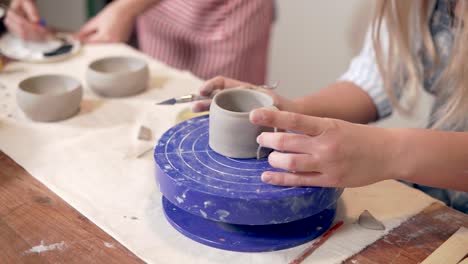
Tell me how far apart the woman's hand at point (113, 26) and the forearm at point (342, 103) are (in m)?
0.59

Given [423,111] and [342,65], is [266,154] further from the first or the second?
[342,65]

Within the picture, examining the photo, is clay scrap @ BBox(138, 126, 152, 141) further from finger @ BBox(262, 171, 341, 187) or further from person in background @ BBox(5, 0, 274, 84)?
person in background @ BBox(5, 0, 274, 84)

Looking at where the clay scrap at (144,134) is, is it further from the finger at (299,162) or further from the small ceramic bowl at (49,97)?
the finger at (299,162)

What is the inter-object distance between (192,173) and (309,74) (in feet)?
5.40

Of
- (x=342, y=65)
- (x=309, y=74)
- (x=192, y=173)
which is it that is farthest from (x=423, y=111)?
(x=192, y=173)

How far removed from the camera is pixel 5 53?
4.17ft

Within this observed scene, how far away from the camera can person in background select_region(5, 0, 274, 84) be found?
4.47ft

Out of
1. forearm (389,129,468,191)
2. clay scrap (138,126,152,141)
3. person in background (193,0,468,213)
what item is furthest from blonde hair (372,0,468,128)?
clay scrap (138,126,152,141)

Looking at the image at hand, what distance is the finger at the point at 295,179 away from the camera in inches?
27.1

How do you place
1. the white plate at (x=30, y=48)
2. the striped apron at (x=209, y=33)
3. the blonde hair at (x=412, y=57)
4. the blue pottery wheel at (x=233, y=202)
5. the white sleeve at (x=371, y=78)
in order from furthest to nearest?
the striped apron at (x=209, y=33), the white plate at (x=30, y=48), the white sleeve at (x=371, y=78), the blonde hair at (x=412, y=57), the blue pottery wheel at (x=233, y=202)

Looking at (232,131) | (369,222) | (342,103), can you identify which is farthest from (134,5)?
(369,222)

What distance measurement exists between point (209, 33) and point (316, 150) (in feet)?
2.75

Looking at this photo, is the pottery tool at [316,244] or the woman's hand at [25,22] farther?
the woman's hand at [25,22]

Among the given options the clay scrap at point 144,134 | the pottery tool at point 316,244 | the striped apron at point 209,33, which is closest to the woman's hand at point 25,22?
the striped apron at point 209,33
